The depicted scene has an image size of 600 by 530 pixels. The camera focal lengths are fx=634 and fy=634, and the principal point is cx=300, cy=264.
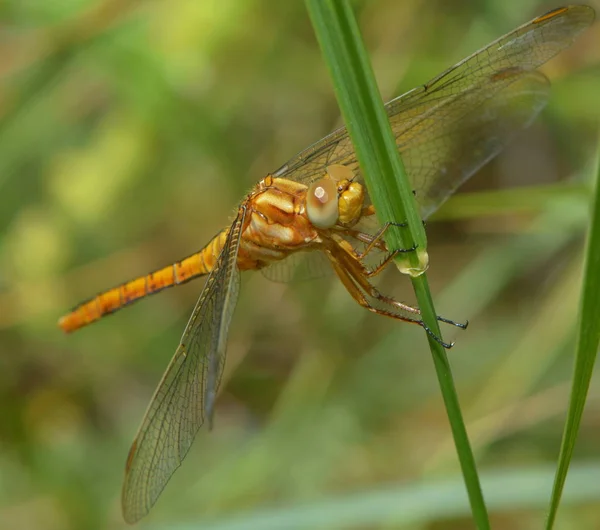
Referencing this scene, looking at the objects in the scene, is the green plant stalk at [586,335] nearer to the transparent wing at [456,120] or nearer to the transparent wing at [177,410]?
the transparent wing at [177,410]

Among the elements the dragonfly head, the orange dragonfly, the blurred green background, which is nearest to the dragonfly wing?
the orange dragonfly

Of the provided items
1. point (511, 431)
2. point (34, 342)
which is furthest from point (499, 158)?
point (34, 342)

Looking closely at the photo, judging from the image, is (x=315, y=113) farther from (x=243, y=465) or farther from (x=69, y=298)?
(x=243, y=465)

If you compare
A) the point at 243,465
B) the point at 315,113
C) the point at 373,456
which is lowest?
the point at 243,465

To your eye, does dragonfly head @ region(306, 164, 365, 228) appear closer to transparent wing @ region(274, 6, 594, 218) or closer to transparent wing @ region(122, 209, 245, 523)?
transparent wing @ region(274, 6, 594, 218)

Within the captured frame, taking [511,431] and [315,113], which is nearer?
[511,431]

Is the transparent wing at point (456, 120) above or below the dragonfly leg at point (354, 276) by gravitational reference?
above

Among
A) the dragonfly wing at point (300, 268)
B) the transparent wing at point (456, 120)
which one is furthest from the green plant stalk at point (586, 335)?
the dragonfly wing at point (300, 268)
